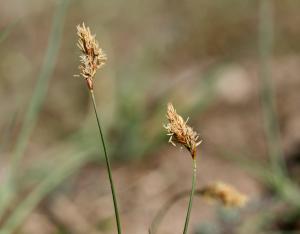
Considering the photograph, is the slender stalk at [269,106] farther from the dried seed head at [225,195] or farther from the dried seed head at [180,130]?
the dried seed head at [180,130]

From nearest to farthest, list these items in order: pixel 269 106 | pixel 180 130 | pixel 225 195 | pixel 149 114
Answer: pixel 180 130, pixel 225 195, pixel 269 106, pixel 149 114

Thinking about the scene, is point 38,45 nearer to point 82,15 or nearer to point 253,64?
point 82,15

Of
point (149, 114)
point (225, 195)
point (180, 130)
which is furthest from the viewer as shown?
point (149, 114)

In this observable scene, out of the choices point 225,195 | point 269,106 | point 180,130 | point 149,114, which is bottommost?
point 180,130

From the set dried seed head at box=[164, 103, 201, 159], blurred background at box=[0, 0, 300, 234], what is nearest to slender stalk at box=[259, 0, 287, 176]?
blurred background at box=[0, 0, 300, 234]

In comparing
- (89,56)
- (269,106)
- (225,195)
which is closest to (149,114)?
(269,106)

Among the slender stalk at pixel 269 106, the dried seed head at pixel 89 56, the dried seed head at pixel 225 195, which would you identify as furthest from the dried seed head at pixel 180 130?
the slender stalk at pixel 269 106

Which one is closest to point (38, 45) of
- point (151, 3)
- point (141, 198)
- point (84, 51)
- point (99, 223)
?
point (151, 3)

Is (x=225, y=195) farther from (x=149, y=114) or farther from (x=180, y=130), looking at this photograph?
(x=149, y=114)
